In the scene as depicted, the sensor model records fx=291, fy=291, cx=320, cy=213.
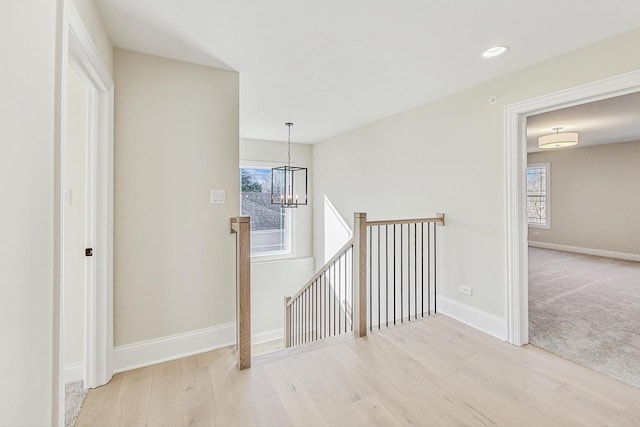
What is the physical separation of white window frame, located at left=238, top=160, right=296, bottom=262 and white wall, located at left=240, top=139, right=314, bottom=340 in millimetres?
41

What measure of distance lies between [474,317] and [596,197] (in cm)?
574

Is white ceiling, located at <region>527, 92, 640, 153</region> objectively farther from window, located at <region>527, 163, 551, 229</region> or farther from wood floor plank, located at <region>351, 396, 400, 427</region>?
wood floor plank, located at <region>351, 396, 400, 427</region>

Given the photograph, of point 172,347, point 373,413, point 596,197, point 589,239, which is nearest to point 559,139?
point 596,197

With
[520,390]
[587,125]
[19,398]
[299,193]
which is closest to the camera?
[19,398]

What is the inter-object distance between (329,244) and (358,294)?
273 cm

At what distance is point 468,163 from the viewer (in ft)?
9.59

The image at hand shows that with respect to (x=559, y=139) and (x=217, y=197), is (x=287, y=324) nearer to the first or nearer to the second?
(x=217, y=197)

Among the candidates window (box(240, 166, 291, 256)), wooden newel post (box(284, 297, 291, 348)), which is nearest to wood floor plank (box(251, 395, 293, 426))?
wooden newel post (box(284, 297, 291, 348))

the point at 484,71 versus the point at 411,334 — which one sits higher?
the point at 484,71

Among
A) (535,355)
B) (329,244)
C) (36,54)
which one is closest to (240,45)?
(36,54)

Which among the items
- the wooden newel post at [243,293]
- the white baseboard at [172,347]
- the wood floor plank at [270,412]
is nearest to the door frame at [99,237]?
the white baseboard at [172,347]

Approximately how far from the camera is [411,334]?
2709 mm

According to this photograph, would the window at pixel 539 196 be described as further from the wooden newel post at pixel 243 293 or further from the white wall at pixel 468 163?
the wooden newel post at pixel 243 293

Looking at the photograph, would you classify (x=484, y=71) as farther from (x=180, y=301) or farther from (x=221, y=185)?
(x=180, y=301)
